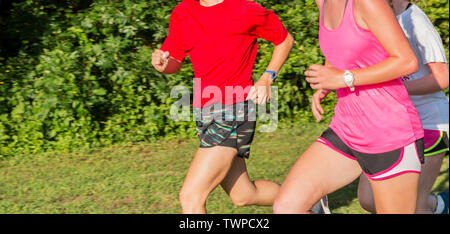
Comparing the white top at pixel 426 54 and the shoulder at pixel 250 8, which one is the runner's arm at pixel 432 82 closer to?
the white top at pixel 426 54

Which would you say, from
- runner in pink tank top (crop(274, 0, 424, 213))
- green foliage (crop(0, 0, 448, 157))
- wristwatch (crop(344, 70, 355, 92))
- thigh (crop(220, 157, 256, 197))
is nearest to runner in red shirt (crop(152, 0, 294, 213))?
→ thigh (crop(220, 157, 256, 197))

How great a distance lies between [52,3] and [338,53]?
4999 millimetres

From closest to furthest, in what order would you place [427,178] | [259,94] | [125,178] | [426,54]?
[259,94] < [426,54] < [427,178] < [125,178]

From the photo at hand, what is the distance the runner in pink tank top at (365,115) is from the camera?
8.73 ft

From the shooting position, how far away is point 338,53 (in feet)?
9.48

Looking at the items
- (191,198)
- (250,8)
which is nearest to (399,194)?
(191,198)

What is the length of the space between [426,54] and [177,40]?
58.0 inches

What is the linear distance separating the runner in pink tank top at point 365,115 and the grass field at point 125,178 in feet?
6.08

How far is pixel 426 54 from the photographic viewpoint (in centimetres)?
339

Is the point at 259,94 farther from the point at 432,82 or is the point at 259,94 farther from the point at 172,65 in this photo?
the point at 432,82

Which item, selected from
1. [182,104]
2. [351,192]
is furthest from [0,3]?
[351,192]

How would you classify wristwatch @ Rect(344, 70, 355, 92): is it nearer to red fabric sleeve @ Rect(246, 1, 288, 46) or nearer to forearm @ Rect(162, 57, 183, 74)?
red fabric sleeve @ Rect(246, 1, 288, 46)

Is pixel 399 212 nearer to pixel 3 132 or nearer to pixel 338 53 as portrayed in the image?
pixel 338 53

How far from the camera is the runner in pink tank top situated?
266 centimetres
